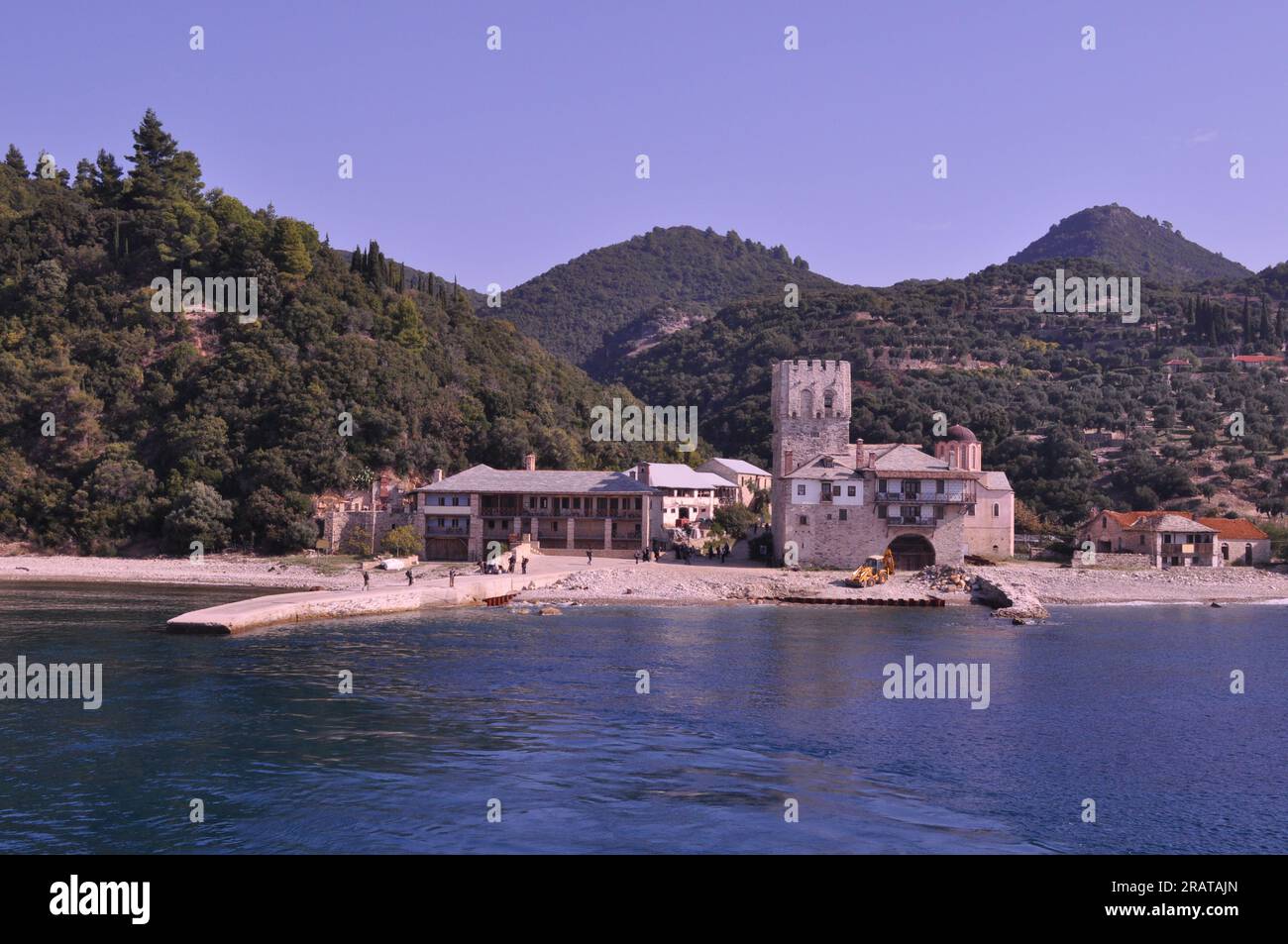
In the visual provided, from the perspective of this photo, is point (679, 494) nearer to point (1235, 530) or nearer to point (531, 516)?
point (531, 516)

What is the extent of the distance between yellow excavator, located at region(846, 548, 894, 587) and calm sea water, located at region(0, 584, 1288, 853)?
13848 mm

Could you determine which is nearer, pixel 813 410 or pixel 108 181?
pixel 813 410

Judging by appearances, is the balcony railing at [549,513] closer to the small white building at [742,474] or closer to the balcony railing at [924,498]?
the balcony railing at [924,498]

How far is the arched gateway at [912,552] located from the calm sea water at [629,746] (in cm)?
1825

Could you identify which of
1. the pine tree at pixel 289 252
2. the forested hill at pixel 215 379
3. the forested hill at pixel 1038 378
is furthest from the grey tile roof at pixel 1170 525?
the pine tree at pixel 289 252

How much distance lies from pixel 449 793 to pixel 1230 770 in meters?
13.8

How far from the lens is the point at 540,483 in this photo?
2346 inches

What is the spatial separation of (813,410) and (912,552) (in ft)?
29.5

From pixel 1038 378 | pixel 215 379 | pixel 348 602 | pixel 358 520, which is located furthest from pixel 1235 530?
pixel 215 379

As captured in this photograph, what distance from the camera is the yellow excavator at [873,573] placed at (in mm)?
50031

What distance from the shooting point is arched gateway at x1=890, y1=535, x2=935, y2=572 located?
54.8m

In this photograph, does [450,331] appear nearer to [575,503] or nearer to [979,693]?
[575,503]

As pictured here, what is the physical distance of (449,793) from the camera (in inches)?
683
